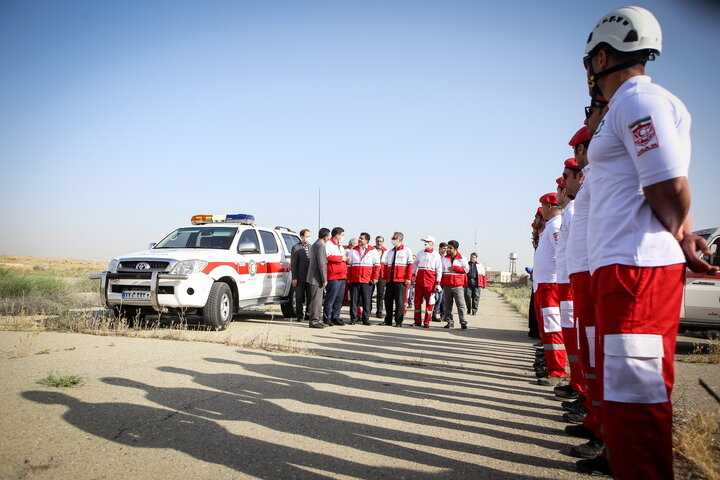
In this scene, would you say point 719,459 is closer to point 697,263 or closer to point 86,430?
point 697,263

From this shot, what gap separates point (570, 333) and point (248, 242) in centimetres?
738

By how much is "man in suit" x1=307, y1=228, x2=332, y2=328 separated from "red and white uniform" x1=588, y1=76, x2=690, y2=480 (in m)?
8.66

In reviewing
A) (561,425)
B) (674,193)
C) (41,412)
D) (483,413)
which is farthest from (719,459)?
(41,412)

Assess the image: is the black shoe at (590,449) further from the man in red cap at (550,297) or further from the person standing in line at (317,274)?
the person standing in line at (317,274)

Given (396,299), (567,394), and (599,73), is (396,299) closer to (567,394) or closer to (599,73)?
(567,394)

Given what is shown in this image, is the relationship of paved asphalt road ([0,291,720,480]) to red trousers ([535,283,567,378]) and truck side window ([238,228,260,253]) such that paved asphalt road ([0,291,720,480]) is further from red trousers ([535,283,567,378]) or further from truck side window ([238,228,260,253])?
truck side window ([238,228,260,253])

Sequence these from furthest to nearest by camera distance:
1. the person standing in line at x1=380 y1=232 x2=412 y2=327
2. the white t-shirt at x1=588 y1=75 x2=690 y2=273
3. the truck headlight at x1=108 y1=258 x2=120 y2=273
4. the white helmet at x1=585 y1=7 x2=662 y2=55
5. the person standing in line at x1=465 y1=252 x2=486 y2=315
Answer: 1. the person standing in line at x1=465 y1=252 x2=486 y2=315
2. the person standing in line at x1=380 y1=232 x2=412 y2=327
3. the truck headlight at x1=108 y1=258 x2=120 y2=273
4. the white helmet at x1=585 y1=7 x2=662 y2=55
5. the white t-shirt at x1=588 y1=75 x2=690 y2=273

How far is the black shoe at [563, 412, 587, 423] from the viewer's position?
3953mm

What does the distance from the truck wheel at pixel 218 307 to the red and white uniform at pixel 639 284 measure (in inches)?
304

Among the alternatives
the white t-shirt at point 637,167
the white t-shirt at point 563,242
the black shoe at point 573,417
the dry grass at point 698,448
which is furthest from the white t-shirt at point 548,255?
the white t-shirt at point 637,167

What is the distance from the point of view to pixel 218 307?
886 cm

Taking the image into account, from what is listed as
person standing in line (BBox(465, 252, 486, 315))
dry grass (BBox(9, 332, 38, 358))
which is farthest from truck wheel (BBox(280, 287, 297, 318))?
dry grass (BBox(9, 332, 38, 358))

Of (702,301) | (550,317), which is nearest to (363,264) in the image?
(702,301)

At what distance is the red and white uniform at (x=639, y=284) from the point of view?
1707 mm
